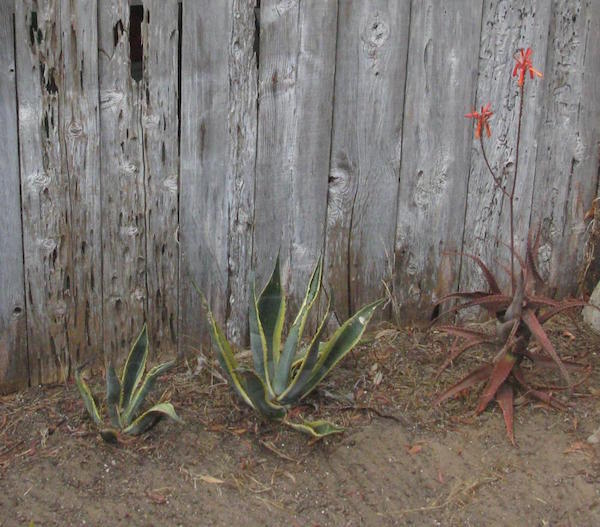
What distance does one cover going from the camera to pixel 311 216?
3.98 metres

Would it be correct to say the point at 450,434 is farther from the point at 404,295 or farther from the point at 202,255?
the point at 202,255

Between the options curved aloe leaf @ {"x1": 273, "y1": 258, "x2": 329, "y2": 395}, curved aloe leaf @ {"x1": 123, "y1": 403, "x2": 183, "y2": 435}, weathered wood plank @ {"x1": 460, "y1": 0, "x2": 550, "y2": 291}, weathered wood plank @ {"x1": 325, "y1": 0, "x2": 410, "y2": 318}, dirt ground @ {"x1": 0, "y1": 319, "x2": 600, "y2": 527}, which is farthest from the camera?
weathered wood plank @ {"x1": 460, "y1": 0, "x2": 550, "y2": 291}

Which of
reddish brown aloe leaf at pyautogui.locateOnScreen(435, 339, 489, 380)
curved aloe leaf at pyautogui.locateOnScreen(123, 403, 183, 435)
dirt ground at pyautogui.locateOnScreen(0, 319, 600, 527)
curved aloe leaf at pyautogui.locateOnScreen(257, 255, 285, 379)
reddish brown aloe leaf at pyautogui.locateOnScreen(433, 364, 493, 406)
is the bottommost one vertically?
dirt ground at pyautogui.locateOnScreen(0, 319, 600, 527)

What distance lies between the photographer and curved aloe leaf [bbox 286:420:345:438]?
3408 mm

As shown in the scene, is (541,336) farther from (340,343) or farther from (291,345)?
(291,345)

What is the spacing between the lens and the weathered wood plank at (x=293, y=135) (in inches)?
148

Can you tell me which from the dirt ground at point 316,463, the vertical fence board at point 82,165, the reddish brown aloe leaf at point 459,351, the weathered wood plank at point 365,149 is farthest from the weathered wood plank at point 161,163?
the reddish brown aloe leaf at point 459,351

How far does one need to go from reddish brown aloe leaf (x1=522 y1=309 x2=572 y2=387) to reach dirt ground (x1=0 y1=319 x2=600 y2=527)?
30 centimetres

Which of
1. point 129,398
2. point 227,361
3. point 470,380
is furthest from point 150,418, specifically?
point 470,380

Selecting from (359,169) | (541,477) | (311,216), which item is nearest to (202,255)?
(311,216)

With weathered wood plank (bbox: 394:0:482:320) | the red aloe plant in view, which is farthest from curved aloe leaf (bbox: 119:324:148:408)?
Result: weathered wood plank (bbox: 394:0:482:320)

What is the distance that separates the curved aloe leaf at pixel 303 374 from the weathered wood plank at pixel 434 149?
2.66ft

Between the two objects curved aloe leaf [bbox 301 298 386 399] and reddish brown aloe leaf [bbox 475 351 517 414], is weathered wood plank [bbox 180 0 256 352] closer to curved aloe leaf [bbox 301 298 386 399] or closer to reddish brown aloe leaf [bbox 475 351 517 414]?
curved aloe leaf [bbox 301 298 386 399]

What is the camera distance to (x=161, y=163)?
375 centimetres
